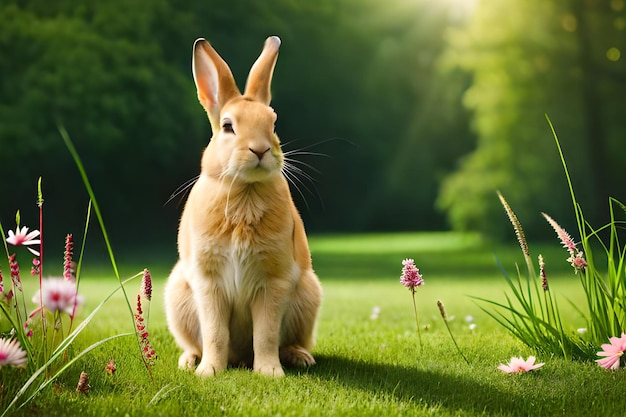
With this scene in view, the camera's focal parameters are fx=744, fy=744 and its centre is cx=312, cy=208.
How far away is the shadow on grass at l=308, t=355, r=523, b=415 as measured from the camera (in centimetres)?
356

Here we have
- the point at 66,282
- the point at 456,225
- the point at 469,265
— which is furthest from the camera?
the point at 456,225

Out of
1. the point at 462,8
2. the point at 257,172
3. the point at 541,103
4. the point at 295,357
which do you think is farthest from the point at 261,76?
the point at 462,8

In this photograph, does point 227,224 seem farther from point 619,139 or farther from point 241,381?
point 619,139

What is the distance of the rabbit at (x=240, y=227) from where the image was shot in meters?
3.77

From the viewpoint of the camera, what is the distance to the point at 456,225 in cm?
1886

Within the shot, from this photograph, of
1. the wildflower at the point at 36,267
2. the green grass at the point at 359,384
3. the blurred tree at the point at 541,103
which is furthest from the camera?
the blurred tree at the point at 541,103

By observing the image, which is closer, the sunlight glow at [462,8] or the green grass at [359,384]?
the green grass at [359,384]

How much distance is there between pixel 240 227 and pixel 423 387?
125cm

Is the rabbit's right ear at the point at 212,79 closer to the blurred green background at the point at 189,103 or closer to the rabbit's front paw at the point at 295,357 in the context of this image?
the rabbit's front paw at the point at 295,357

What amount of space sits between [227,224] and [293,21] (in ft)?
63.8

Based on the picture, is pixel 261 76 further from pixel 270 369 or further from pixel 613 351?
pixel 613 351

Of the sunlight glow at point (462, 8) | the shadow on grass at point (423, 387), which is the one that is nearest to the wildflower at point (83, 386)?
the shadow on grass at point (423, 387)

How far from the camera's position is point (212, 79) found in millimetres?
4008

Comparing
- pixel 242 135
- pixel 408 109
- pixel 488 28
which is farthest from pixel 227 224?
pixel 408 109
